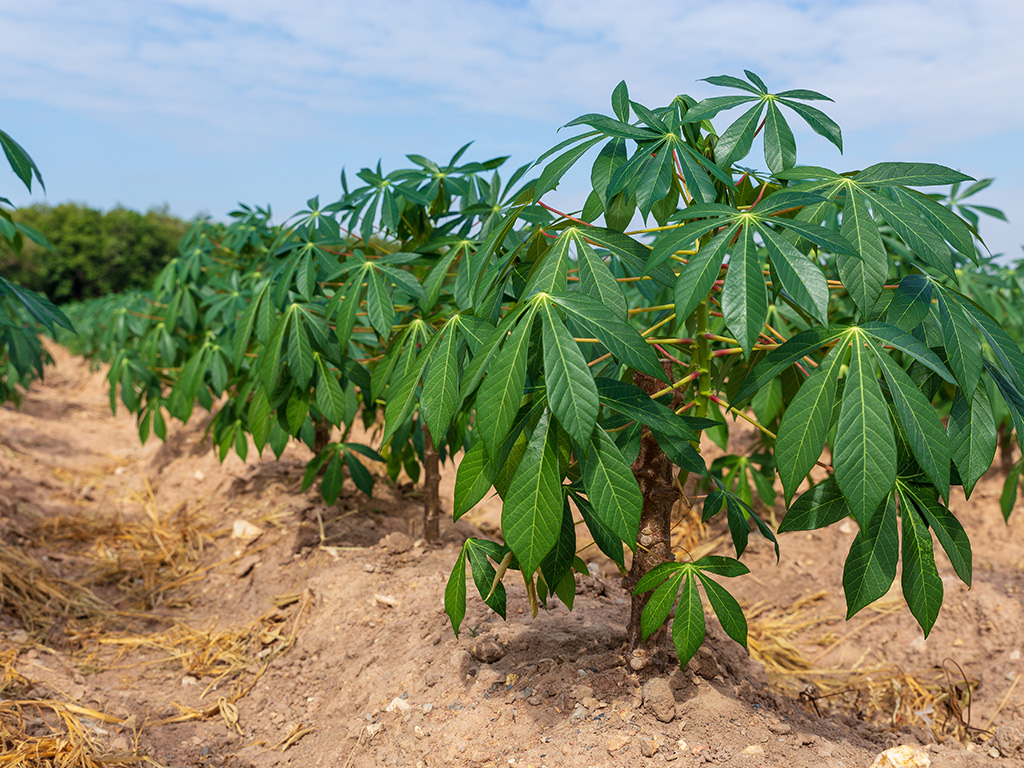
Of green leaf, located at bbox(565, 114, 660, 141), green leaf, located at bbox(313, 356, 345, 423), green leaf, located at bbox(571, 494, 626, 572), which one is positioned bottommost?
green leaf, located at bbox(571, 494, 626, 572)

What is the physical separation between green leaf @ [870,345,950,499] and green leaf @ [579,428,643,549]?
426 millimetres

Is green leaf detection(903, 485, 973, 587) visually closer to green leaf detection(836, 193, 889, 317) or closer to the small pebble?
green leaf detection(836, 193, 889, 317)

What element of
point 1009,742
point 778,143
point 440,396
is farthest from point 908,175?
point 1009,742

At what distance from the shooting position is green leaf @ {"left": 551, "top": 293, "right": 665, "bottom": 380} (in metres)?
1.17

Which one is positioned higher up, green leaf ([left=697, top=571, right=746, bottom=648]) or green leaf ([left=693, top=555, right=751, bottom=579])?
green leaf ([left=693, top=555, right=751, bottom=579])

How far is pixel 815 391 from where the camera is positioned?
118 centimetres

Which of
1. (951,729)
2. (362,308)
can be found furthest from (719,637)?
(362,308)

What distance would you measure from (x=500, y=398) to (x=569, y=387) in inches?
4.5

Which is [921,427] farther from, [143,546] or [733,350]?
[143,546]

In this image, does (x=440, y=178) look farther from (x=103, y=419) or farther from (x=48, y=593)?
(x=103, y=419)

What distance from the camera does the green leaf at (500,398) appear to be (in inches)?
45.3

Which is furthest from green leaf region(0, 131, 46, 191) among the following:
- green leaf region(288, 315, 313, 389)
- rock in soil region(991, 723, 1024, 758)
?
rock in soil region(991, 723, 1024, 758)

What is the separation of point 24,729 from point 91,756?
219mm

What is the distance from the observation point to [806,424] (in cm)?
117
